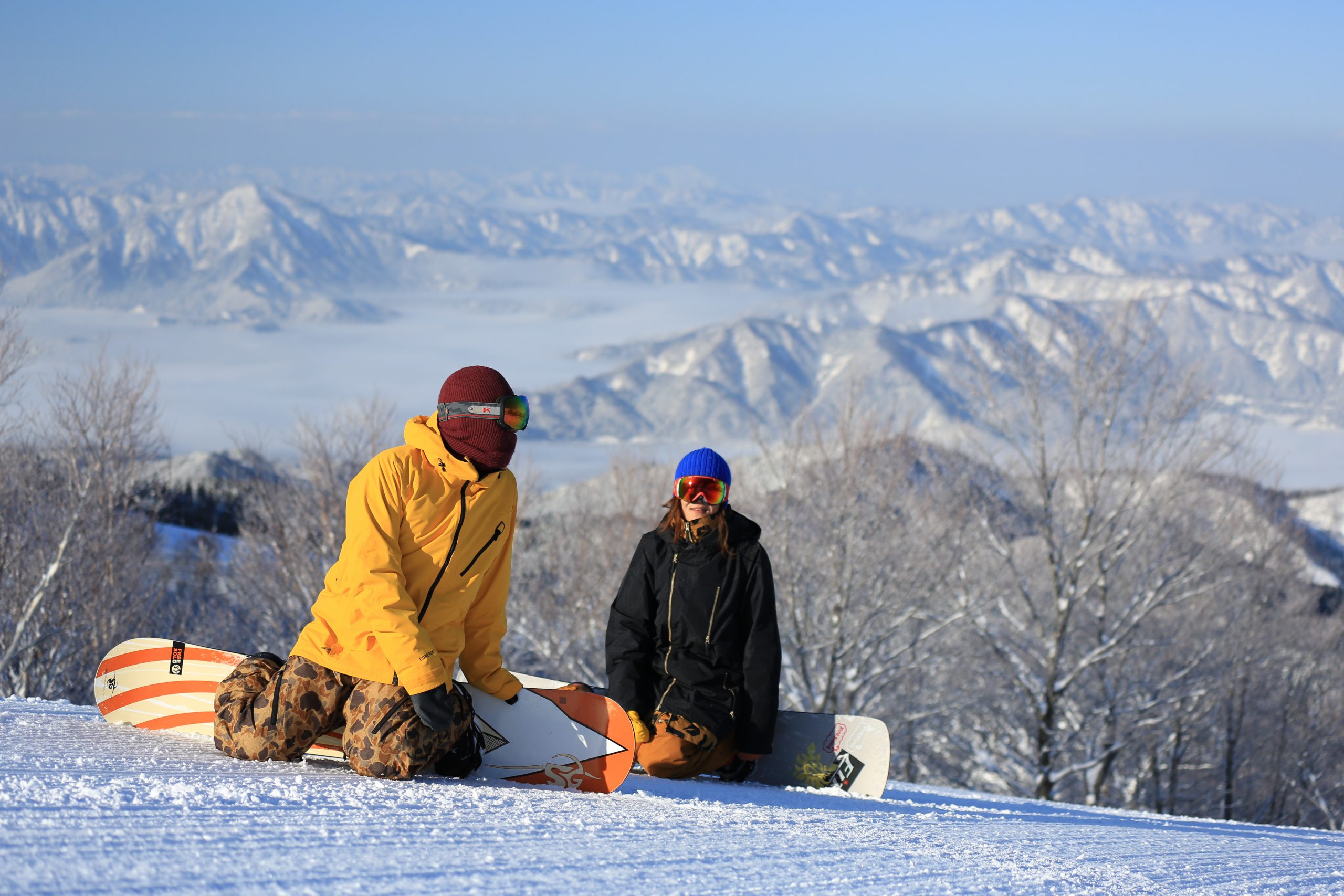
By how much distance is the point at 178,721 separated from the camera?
3553mm

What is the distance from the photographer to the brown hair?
13.2 feet

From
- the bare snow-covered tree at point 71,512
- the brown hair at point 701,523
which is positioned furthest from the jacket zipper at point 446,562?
the bare snow-covered tree at point 71,512

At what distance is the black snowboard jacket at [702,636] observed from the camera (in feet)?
13.1

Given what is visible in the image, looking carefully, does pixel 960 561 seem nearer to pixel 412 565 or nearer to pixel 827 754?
pixel 827 754

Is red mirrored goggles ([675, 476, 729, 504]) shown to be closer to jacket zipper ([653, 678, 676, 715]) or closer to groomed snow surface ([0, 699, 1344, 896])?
jacket zipper ([653, 678, 676, 715])

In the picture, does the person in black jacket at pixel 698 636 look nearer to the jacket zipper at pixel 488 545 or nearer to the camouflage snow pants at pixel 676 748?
the camouflage snow pants at pixel 676 748

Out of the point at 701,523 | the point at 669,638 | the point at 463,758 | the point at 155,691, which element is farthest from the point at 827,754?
the point at 155,691

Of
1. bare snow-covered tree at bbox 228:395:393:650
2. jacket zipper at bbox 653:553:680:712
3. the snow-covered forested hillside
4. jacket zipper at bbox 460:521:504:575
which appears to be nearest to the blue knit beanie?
jacket zipper at bbox 653:553:680:712

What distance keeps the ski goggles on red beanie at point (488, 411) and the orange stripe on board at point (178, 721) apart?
1422 millimetres

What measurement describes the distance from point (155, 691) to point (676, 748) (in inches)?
76.8

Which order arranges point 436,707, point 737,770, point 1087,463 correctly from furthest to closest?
point 1087,463
point 737,770
point 436,707

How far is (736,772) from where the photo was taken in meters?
4.23

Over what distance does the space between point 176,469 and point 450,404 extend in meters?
94.0

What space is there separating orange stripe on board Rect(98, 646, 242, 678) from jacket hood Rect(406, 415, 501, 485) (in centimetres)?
117
